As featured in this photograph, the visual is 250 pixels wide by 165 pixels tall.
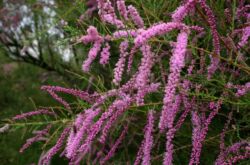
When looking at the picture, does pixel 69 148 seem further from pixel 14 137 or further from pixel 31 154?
pixel 14 137

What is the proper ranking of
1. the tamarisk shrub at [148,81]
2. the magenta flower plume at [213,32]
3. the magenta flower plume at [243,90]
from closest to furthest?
the tamarisk shrub at [148,81] < the magenta flower plume at [213,32] < the magenta flower plume at [243,90]

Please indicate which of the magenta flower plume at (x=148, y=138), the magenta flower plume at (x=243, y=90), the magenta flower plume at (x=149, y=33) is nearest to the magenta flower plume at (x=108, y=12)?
the magenta flower plume at (x=149, y=33)

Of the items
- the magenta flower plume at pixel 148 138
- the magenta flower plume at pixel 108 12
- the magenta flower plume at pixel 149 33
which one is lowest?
the magenta flower plume at pixel 148 138

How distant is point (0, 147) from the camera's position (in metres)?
6.56

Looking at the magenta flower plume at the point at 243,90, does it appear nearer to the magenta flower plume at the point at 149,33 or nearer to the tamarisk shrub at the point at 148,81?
the tamarisk shrub at the point at 148,81

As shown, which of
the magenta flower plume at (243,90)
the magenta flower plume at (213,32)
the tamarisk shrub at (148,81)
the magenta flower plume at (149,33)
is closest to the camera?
the magenta flower plume at (149,33)

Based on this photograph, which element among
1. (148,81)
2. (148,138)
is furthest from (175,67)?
(148,138)

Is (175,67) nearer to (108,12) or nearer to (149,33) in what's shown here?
(149,33)

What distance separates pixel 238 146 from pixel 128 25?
826 mm

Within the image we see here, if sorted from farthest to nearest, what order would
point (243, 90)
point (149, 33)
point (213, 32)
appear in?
1. point (243, 90)
2. point (213, 32)
3. point (149, 33)

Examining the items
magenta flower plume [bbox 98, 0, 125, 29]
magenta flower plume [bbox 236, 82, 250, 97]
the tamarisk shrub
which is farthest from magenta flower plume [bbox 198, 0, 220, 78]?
magenta flower plume [bbox 98, 0, 125, 29]

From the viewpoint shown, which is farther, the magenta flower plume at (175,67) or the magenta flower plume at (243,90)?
the magenta flower plume at (243,90)

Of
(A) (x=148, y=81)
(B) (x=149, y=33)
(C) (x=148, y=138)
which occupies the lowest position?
(C) (x=148, y=138)

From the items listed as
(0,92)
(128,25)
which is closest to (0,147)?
(0,92)
